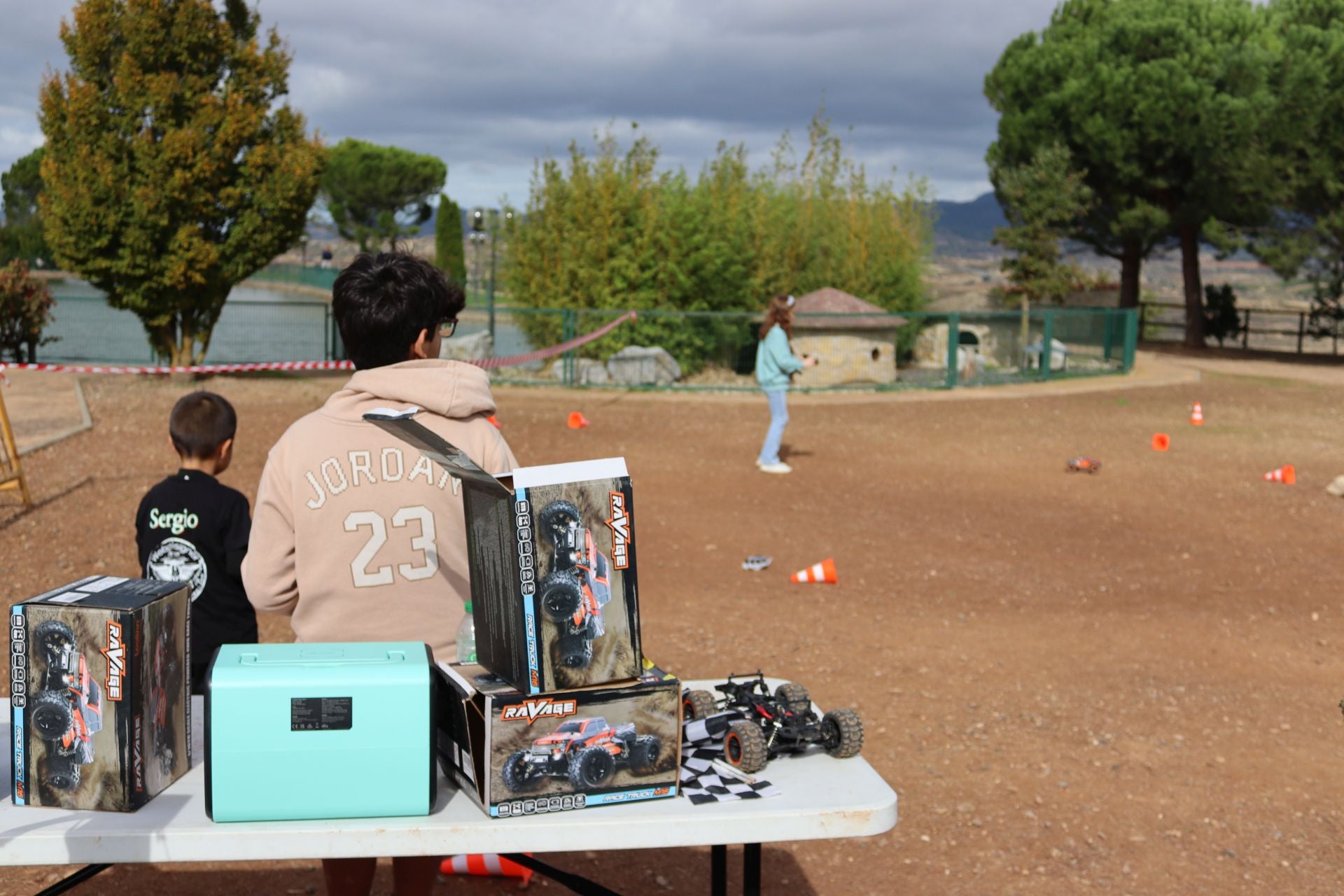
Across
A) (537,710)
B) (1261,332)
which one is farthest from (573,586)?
(1261,332)

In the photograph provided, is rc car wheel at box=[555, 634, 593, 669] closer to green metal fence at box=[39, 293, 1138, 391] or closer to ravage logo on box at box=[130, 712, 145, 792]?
ravage logo on box at box=[130, 712, 145, 792]

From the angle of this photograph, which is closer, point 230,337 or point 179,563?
point 179,563

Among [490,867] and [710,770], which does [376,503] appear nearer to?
[710,770]

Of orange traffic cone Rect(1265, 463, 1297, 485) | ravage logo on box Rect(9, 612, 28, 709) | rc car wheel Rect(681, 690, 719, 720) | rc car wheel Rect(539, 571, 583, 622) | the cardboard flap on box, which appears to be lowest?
orange traffic cone Rect(1265, 463, 1297, 485)

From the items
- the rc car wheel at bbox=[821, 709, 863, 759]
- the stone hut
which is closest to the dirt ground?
the rc car wheel at bbox=[821, 709, 863, 759]

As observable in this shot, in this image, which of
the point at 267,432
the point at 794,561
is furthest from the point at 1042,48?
the point at 794,561

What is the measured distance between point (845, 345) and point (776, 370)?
9110 mm

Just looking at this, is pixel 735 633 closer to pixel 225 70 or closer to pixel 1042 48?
pixel 225 70

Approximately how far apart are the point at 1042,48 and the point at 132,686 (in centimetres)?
3643

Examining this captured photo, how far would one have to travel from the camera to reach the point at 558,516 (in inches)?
94.3

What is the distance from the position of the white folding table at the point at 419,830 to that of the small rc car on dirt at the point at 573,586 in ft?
1.09

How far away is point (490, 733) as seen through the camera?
2.39 meters

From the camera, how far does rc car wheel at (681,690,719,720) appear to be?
10.2 ft

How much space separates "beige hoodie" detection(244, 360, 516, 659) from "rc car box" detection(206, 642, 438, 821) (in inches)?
18.6
